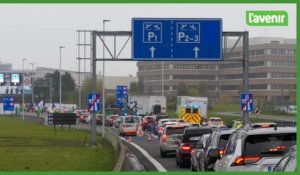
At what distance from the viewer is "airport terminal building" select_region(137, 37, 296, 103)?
387 ft

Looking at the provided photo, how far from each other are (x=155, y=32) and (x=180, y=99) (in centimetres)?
4072

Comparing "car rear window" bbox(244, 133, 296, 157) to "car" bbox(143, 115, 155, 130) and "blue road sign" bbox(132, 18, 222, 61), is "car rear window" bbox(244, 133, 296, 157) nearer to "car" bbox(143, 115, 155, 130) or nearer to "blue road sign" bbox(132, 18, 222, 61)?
"blue road sign" bbox(132, 18, 222, 61)

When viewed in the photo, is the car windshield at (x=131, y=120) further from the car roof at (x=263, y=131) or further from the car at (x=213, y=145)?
the car roof at (x=263, y=131)

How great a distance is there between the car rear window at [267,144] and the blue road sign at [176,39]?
27.1 meters

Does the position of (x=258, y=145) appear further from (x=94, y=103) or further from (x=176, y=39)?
(x=94, y=103)

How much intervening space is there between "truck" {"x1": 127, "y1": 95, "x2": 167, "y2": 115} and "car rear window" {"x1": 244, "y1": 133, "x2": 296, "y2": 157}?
282 feet

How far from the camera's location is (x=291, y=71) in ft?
404

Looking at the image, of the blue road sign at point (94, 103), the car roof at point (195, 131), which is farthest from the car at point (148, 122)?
the car roof at point (195, 131)

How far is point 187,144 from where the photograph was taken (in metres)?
28.6

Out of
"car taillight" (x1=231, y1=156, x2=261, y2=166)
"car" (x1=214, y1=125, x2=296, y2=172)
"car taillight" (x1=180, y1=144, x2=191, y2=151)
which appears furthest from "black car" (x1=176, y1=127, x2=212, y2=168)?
"car taillight" (x1=231, y1=156, x2=261, y2=166)

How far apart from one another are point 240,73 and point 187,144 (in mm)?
99252

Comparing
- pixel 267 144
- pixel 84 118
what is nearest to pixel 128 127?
pixel 84 118

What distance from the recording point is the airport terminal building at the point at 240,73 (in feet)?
387

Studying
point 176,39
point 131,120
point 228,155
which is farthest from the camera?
point 131,120
